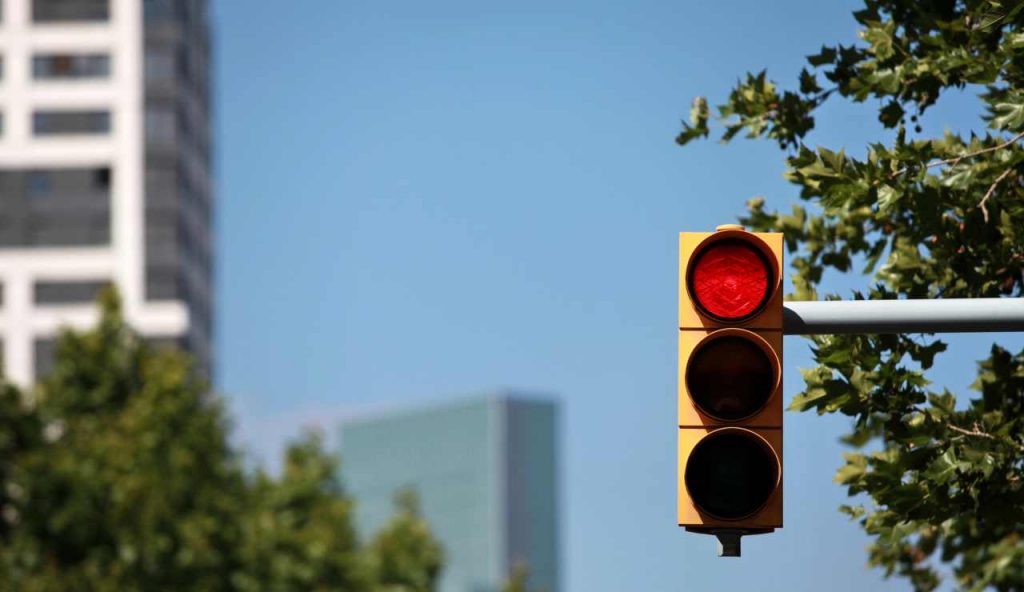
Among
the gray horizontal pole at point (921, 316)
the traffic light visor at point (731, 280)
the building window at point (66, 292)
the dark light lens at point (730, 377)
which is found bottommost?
the building window at point (66, 292)

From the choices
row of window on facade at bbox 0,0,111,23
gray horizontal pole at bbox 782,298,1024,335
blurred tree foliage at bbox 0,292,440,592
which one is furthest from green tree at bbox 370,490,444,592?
row of window on facade at bbox 0,0,111,23

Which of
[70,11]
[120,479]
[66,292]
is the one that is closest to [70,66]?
[70,11]

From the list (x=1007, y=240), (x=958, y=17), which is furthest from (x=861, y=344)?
(x=958, y=17)

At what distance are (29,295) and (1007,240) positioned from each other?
82.7 meters

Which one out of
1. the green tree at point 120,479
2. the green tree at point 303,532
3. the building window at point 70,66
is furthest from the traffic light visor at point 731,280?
the building window at point 70,66

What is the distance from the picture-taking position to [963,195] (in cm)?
1105

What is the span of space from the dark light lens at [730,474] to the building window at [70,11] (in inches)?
3441

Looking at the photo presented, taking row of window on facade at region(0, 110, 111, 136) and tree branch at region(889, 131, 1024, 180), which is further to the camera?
row of window on facade at region(0, 110, 111, 136)

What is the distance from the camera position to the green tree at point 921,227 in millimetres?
10156

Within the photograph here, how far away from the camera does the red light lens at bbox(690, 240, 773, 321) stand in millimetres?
6895

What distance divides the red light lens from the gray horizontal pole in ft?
1.29

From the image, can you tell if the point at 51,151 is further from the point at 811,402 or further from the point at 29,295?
the point at 811,402

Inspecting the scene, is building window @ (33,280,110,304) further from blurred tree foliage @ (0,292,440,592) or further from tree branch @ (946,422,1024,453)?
tree branch @ (946,422,1024,453)

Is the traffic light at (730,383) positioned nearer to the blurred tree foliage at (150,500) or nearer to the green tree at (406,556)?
the blurred tree foliage at (150,500)
